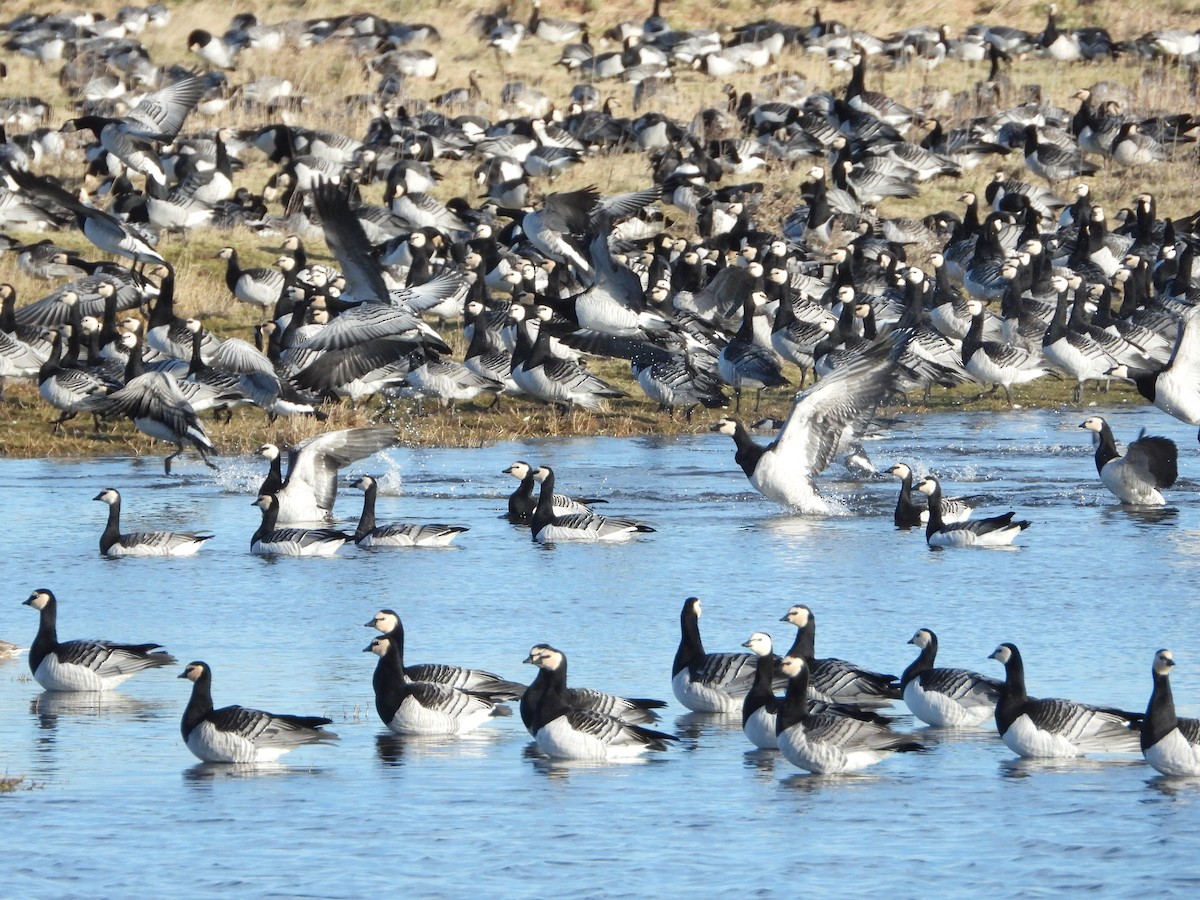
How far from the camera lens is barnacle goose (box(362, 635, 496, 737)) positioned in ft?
36.0

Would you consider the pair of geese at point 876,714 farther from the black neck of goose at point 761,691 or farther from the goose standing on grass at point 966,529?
the goose standing on grass at point 966,529

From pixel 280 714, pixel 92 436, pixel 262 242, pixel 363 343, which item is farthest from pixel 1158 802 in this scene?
pixel 262 242

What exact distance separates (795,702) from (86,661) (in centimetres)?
401

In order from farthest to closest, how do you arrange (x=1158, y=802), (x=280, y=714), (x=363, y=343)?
(x=363, y=343) → (x=280, y=714) → (x=1158, y=802)

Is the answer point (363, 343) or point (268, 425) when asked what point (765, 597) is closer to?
point (363, 343)

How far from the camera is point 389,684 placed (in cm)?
1105

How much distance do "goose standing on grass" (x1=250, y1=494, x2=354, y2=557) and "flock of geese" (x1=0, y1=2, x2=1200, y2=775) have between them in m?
0.03

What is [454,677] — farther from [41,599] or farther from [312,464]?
[312,464]

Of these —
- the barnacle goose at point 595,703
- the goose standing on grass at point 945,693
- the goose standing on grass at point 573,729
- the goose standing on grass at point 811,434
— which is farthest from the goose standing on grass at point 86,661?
the goose standing on grass at point 811,434

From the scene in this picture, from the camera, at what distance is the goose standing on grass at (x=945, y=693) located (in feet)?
36.0

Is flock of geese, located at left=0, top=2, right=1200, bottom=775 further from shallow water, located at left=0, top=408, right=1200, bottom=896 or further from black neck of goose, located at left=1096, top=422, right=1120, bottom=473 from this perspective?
shallow water, located at left=0, top=408, right=1200, bottom=896

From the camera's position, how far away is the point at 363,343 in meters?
21.0

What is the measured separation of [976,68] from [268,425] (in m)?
24.2

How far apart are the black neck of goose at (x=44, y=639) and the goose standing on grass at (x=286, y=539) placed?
371 centimetres
